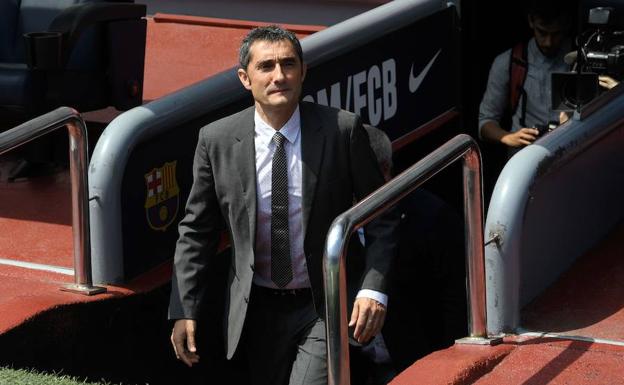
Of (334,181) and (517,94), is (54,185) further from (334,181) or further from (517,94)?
(334,181)

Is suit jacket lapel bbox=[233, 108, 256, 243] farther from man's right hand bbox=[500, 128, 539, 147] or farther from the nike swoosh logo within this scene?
the nike swoosh logo

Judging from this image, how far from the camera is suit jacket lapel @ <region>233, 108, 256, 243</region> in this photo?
3812mm

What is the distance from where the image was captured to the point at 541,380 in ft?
12.8

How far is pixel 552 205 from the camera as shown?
15.2ft

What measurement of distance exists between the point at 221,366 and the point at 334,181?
178 centimetres

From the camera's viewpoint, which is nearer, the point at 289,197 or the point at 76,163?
the point at 289,197

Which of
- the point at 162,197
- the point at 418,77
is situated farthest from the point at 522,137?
the point at 162,197

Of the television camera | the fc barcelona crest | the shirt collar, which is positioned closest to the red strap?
the television camera

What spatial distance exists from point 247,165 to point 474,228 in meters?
0.81

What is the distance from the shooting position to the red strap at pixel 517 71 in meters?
6.22

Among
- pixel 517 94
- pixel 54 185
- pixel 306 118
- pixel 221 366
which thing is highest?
pixel 306 118

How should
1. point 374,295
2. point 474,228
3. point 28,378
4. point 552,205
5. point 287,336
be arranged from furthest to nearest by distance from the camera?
point 552,205 < point 28,378 < point 474,228 < point 287,336 < point 374,295

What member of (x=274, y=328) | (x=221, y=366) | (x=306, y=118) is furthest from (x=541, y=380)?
(x=221, y=366)

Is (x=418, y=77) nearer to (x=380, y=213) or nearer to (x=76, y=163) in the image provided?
(x=76, y=163)
